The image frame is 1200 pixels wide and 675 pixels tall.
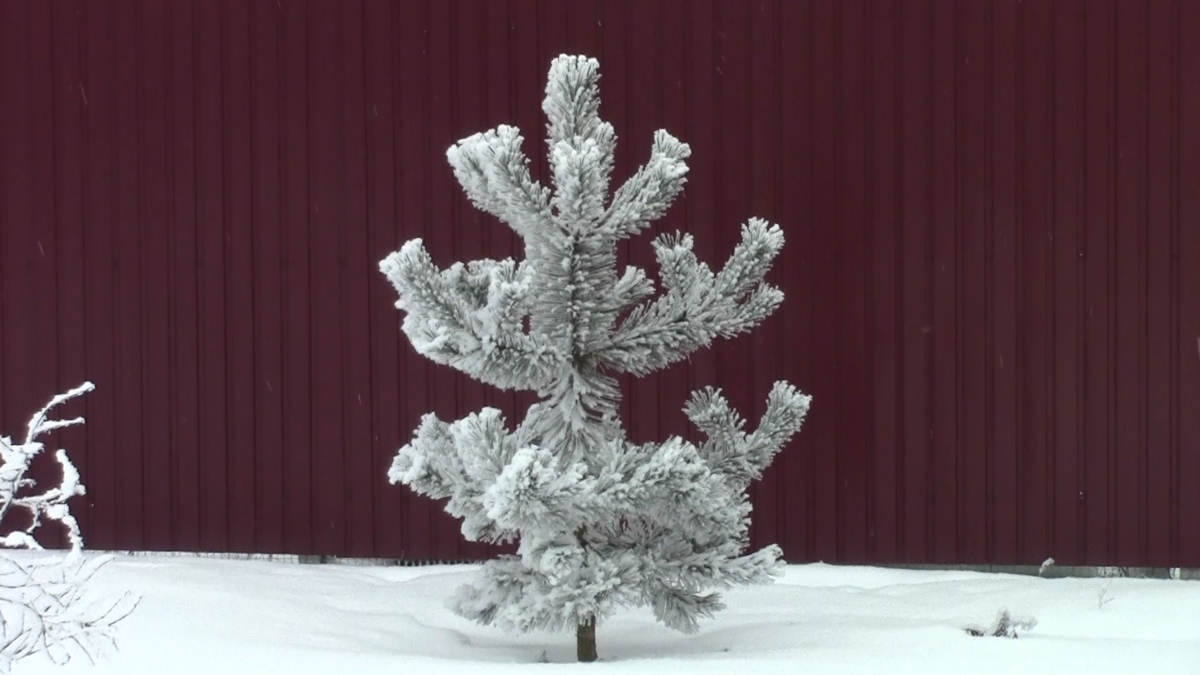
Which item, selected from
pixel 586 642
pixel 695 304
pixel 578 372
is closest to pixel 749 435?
pixel 695 304

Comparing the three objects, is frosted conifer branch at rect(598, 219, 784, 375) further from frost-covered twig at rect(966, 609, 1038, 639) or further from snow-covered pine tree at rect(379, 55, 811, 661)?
frost-covered twig at rect(966, 609, 1038, 639)

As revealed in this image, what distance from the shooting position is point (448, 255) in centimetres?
643

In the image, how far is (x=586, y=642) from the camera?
4.76 meters

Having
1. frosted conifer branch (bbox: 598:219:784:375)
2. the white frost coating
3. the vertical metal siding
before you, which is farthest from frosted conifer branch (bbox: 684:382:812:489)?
the white frost coating

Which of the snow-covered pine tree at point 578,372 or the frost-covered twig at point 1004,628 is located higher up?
the snow-covered pine tree at point 578,372

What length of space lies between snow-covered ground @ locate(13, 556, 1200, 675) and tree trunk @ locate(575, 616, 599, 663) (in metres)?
0.07

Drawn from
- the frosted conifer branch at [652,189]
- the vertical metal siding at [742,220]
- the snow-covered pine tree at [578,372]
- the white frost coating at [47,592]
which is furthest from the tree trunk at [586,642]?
the vertical metal siding at [742,220]

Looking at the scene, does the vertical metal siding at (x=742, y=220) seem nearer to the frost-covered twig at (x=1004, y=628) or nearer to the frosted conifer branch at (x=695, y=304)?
the frost-covered twig at (x=1004, y=628)

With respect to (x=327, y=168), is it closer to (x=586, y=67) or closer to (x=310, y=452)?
(x=310, y=452)

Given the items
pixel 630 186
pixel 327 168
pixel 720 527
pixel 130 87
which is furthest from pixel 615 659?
pixel 130 87

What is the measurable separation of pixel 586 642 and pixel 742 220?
238 cm

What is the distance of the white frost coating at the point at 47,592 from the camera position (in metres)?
3.31

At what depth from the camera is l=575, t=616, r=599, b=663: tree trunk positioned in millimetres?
4742

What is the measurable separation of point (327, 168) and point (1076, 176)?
11.7 ft
